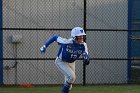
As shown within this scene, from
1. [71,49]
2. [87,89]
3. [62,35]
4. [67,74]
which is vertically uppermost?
[62,35]

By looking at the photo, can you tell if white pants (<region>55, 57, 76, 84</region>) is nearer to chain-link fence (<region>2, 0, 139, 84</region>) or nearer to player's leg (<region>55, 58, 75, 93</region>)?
player's leg (<region>55, 58, 75, 93</region>)

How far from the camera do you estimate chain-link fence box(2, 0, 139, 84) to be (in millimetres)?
15633

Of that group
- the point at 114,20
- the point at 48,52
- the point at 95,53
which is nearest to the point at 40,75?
the point at 48,52

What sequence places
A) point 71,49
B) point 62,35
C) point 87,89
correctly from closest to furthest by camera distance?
point 71,49
point 87,89
point 62,35

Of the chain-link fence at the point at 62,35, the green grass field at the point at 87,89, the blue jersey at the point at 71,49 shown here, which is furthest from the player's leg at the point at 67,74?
the chain-link fence at the point at 62,35

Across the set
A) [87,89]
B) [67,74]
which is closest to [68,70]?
[67,74]

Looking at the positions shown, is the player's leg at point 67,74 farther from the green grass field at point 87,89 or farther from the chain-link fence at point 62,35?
the chain-link fence at point 62,35

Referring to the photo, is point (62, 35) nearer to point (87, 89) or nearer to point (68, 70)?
point (87, 89)

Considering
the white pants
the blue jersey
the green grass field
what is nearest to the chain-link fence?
the green grass field

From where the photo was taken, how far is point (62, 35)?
52.3ft

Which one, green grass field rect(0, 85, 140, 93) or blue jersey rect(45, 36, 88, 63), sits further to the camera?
green grass field rect(0, 85, 140, 93)

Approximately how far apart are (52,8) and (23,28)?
3.89 feet

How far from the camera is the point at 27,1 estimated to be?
15672 mm

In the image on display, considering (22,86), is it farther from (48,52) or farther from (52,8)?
(52,8)
